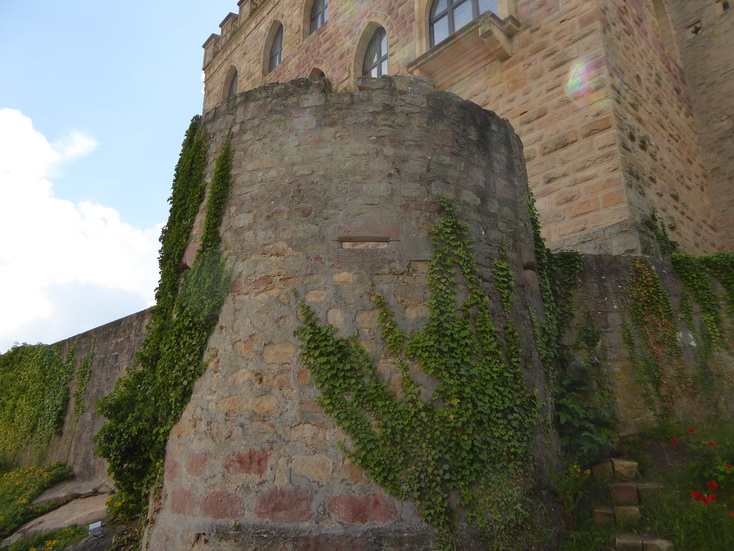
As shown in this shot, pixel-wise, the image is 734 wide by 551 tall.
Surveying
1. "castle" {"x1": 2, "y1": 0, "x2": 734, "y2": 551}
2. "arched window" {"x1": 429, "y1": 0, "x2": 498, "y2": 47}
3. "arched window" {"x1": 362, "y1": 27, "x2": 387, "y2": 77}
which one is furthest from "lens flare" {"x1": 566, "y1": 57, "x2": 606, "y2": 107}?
"arched window" {"x1": 362, "y1": 27, "x2": 387, "y2": 77}

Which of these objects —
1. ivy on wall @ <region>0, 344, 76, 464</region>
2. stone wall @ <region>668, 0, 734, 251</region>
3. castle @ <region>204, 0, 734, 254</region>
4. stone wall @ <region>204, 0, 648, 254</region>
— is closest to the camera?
stone wall @ <region>204, 0, 648, 254</region>

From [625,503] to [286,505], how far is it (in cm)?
250

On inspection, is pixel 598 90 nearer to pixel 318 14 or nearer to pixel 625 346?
pixel 625 346

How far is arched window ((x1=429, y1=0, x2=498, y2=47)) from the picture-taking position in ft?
28.8

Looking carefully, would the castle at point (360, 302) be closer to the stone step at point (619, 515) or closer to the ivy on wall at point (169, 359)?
the ivy on wall at point (169, 359)

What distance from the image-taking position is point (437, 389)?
3.59m

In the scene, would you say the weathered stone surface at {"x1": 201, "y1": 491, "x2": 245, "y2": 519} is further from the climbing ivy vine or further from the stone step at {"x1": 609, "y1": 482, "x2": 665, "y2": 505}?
the stone step at {"x1": 609, "y1": 482, "x2": 665, "y2": 505}

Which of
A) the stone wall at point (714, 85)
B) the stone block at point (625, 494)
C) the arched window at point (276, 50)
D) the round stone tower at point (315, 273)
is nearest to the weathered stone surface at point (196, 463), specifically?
the round stone tower at point (315, 273)

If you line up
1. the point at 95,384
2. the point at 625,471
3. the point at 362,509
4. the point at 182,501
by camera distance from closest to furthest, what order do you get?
the point at 362,509 < the point at 182,501 < the point at 625,471 < the point at 95,384

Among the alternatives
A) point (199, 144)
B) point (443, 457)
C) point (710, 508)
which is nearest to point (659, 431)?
point (710, 508)

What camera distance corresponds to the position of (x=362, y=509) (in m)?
3.35

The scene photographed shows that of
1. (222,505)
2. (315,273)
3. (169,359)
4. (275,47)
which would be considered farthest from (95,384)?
(275,47)

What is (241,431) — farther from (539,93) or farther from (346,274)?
(539,93)

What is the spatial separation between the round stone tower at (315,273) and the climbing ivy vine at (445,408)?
9cm
